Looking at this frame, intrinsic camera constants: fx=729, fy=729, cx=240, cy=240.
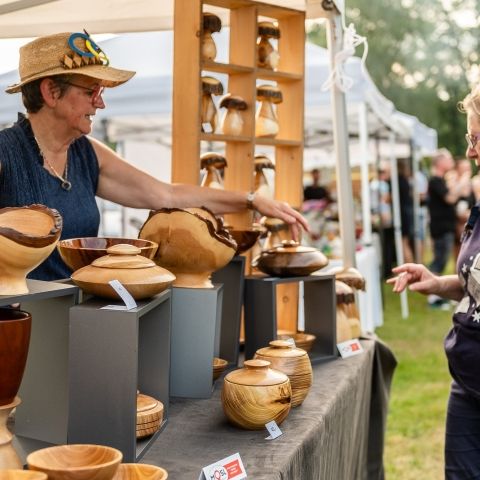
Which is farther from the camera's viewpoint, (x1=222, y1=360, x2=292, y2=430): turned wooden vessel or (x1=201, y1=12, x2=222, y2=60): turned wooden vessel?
(x1=201, y1=12, x2=222, y2=60): turned wooden vessel

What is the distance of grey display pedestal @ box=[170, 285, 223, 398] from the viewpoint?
1532mm

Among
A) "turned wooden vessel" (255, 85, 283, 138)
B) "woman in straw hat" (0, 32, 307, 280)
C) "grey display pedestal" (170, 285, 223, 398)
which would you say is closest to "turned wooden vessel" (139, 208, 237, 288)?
"grey display pedestal" (170, 285, 223, 398)

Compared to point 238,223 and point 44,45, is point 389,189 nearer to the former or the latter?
point 238,223

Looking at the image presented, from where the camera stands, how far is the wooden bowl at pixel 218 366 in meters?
1.71

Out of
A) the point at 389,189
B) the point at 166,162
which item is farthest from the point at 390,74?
the point at 166,162

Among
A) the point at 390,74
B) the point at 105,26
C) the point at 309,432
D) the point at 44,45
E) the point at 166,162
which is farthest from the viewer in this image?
the point at 390,74

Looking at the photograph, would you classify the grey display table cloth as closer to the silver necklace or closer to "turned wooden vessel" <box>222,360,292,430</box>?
"turned wooden vessel" <box>222,360,292,430</box>

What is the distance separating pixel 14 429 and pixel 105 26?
1898mm

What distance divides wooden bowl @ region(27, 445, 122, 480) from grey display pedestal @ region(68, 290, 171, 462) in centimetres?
17

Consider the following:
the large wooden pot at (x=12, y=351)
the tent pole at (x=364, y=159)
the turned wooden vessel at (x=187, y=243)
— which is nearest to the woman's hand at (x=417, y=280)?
the turned wooden vessel at (x=187, y=243)

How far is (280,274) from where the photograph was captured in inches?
74.3

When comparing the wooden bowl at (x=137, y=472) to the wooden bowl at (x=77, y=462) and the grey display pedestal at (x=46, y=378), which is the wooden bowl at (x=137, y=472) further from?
the grey display pedestal at (x=46, y=378)

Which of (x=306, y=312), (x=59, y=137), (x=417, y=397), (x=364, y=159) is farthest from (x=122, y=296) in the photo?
(x=364, y=159)

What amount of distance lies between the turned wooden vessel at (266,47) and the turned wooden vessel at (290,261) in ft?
2.22
